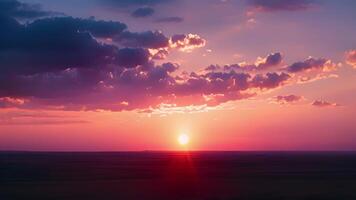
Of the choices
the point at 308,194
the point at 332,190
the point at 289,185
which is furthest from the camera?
the point at 289,185

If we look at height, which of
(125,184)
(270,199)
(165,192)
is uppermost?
(125,184)

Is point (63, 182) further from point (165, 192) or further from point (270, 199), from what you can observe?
point (270, 199)

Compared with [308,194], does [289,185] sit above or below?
above

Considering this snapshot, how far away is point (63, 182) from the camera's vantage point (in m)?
50.1

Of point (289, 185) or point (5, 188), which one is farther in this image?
point (289, 185)

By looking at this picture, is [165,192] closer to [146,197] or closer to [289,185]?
[146,197]

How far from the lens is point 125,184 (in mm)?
48938

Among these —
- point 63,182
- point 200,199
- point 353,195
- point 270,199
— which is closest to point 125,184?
point 63,182

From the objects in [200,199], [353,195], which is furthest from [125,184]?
[353,195]

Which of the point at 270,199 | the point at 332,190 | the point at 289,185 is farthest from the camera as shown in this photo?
the point at 289,185

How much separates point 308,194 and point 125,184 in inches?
687

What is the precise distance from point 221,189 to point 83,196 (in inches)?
495

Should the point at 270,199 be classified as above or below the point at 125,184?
below

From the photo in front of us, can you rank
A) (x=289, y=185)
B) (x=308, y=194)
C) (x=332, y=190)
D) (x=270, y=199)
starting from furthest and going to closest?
(x=289, y=185) < (x=332, y=190) < (x=308, y=194) < (x=270, y=199)
